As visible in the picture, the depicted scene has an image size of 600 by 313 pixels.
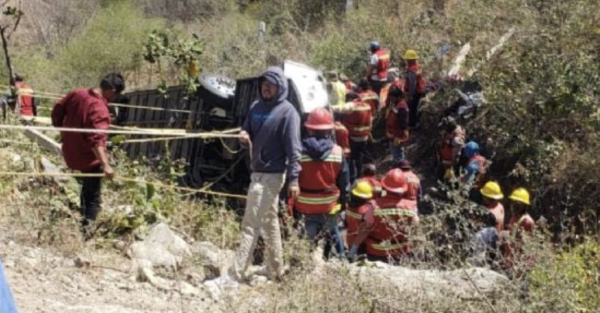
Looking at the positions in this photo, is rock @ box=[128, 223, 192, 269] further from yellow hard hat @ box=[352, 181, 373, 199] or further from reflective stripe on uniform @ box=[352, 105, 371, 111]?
reflective stripe on uniform @ box=[352, 105, 371, 111]

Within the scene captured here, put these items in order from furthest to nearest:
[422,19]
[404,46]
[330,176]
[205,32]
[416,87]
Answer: [205,32]
[422,19]
[404,46]
[416,87]
[330,176]

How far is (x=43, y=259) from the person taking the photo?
5.80m

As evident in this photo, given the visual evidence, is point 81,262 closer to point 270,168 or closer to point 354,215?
point 270,168

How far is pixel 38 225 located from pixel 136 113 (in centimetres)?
445

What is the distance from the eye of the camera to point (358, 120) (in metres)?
10.1

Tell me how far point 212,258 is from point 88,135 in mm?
1411

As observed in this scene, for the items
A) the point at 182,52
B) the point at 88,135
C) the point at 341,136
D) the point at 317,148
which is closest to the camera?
the point at 88,135

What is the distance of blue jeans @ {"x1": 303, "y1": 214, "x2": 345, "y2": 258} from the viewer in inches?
283

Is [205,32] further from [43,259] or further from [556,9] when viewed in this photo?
[43,259]

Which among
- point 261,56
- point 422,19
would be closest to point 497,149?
point 422,19

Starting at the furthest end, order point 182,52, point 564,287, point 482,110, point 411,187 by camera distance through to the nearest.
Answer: point 482,110, point 182,52, point 411,187, point 564,287

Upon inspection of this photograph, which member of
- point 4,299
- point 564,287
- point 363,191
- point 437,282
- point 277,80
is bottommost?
point 363,191

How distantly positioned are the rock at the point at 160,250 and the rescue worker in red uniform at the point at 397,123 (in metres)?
4.52

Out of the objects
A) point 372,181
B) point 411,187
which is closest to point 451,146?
point 372,181
